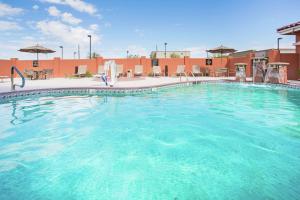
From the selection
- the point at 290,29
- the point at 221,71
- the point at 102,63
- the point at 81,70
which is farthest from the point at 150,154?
the point at 102,63

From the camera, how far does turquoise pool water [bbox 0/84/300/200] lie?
7.15ft

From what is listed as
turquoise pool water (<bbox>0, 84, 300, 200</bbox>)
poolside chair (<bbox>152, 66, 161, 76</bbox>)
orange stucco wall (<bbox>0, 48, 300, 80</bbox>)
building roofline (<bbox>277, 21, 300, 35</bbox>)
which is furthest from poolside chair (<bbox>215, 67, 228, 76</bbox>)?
turquoise pool water (<bbox>0, 84, 300, 200</bbox>)

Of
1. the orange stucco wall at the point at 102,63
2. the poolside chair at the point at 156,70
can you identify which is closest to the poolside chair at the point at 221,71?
the orange stucco wall at the point at 102,63

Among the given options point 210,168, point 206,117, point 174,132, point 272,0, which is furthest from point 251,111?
point 272,0

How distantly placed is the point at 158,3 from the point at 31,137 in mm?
14772

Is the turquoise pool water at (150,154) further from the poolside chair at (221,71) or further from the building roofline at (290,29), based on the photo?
the poolside chair at (221,71)

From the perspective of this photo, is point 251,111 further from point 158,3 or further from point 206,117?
point 158,3

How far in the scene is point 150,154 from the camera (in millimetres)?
3156

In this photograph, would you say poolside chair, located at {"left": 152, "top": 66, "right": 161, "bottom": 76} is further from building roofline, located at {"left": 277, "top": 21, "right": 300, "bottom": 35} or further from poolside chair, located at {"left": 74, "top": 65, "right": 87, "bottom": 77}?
building roofline, located at {"left": 277, "top": 21, "right": 300, "bottom": 35}

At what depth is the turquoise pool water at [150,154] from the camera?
218cm

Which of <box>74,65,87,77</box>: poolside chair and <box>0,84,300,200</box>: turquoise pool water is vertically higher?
<box>74,65,87,77</box>: poolside chair

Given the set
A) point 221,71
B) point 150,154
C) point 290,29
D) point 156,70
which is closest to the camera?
point 150,154

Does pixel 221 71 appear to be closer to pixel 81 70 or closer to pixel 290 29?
pixel 290 29

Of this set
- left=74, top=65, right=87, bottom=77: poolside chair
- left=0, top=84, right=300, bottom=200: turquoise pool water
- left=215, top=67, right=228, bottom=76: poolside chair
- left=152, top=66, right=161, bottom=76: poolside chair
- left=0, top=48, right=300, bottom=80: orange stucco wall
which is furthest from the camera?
left=0, top=48, right=300, bottom=80: orange stucco wall
